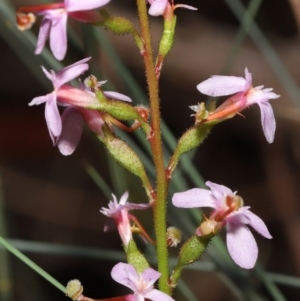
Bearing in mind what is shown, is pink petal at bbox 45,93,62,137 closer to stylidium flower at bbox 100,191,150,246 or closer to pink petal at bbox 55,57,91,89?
pink petal at bbox 55,57,91,89

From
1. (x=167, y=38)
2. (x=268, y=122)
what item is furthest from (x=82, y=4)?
(x=268, y=122)

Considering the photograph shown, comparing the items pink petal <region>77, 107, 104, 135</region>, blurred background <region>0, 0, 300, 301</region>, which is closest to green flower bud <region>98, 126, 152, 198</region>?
pink petal <region>77, 107, 104, 135</region>

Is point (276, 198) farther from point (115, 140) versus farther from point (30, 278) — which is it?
point (115, 140)

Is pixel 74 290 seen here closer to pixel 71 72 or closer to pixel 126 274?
→ pixel 126 274

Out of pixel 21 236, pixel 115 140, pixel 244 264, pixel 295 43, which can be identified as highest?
pixel 295 43

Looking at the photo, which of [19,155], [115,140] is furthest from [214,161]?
[115,140]

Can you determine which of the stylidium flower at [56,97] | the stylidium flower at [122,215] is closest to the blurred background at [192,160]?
the stylidium flower at [122,215]

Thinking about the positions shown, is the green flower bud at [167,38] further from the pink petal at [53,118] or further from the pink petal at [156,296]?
the pink petal at [156,296]
